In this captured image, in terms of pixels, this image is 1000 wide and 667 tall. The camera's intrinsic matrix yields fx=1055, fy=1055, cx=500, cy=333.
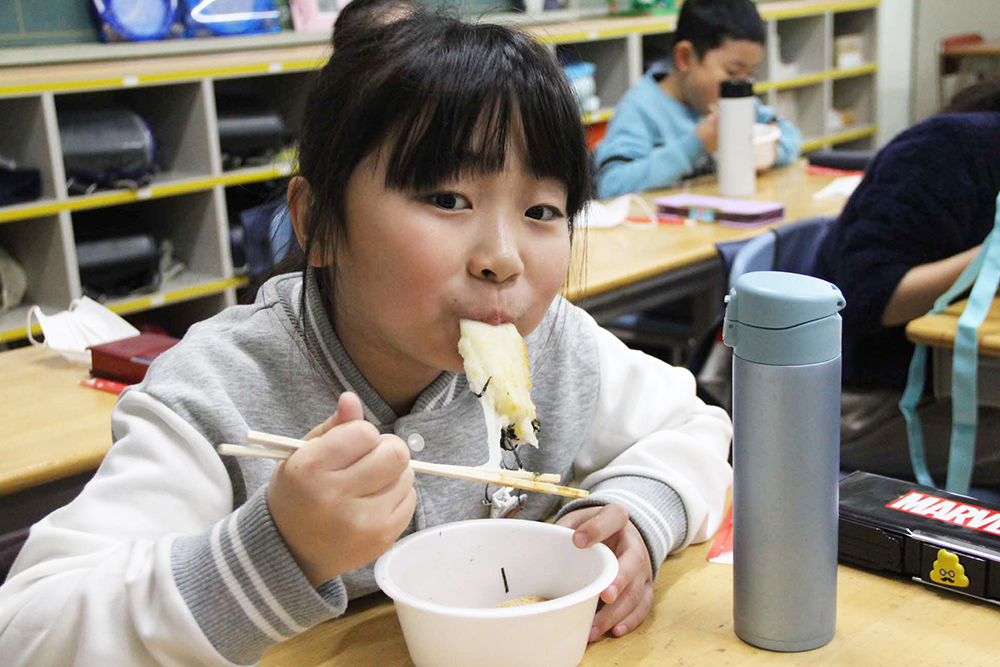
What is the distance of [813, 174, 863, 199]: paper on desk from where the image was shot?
3.22 metres

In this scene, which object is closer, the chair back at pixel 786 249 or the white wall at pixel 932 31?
the chair back at pixel 786 249

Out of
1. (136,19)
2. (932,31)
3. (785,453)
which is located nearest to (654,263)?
(785,453)

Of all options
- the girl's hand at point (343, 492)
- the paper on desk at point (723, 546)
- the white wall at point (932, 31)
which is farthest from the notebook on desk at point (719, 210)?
the white wall at point (932, 31)

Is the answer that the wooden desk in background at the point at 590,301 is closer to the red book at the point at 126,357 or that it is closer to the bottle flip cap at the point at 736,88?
the red book at the point at 126,357

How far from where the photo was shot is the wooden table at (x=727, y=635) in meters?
0.81

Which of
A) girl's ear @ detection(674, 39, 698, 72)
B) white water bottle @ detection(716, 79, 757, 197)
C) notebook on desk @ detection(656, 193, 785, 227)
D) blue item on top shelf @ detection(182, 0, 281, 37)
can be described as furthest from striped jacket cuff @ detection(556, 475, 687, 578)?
blue item on top shelf @ detection(182, 0, 281, 37)

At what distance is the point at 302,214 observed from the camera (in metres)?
1.00

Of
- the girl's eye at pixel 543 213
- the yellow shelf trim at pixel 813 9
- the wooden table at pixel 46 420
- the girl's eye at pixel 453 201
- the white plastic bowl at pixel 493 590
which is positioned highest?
the yellow shelf trim at pixel 813 9

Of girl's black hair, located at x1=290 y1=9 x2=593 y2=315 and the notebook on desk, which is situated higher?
girl's black hair, located at x1=290 y1=9 x2=593 y2=315

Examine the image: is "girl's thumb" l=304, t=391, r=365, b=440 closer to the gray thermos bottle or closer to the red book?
the gray thermos bottle

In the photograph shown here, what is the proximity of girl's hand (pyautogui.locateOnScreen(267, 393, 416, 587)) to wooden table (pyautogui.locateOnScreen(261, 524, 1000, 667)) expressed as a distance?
0.40ft

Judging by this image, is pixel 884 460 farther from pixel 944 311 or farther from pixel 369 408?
pixel 369 408

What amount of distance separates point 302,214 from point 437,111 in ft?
0.63

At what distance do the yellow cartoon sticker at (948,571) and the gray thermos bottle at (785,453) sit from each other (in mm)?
147
